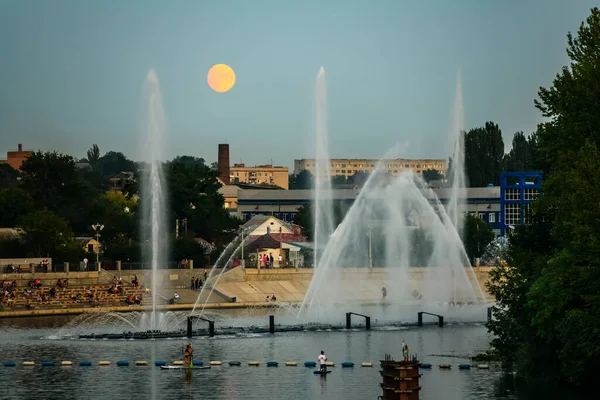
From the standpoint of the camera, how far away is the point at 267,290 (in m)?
112

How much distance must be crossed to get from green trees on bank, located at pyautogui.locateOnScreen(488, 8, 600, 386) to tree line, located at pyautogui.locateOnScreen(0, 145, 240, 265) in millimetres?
67237

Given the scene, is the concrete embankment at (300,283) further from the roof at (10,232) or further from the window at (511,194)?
the window at (511,194)

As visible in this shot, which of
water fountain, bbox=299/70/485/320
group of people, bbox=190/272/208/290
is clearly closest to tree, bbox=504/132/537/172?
water fountain, bbox=299/70/485/320

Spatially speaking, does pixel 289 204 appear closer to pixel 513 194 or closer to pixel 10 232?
pixel 513 194

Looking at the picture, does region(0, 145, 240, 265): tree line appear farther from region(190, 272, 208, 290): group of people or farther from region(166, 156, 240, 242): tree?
region(190, 272, 208, 290): group of people

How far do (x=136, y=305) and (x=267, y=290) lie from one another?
16.3 m

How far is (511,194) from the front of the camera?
531 ft

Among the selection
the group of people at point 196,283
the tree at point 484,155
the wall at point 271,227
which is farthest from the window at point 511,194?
the group of people at point 196,283

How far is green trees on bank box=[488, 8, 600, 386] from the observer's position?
47.9 metres

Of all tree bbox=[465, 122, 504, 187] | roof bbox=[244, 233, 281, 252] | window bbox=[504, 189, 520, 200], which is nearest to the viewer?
roof bbox=[244, 233, 281, 252]

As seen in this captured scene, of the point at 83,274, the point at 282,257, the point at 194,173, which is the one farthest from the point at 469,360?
the point at 194,173

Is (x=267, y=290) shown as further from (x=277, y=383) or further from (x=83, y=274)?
(x=277, y=383)

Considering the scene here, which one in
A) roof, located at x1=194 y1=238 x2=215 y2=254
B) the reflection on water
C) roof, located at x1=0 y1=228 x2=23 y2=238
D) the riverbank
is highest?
Result: roof, located at x1=0 y1=228 x2=23 y2=238

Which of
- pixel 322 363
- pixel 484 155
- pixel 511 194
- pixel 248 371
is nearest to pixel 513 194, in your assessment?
pixel 511 194
